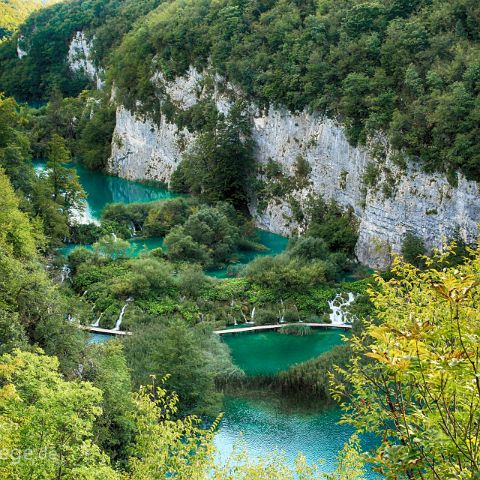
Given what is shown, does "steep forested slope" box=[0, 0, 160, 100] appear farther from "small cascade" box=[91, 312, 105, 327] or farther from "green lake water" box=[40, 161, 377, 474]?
"small cascade" box=[91, 312, 105, 327]

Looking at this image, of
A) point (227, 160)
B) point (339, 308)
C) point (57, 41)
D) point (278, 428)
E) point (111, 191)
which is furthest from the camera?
point (57, 41)

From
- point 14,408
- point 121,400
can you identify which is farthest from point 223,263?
point 14,408

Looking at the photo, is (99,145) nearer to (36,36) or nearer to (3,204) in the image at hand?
(36,36)

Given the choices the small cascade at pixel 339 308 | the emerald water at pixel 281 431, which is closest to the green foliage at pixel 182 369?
the emerald water at pixel 281 431

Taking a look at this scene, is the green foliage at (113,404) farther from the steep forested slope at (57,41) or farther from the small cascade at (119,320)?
the steep forested slope at (57,41)

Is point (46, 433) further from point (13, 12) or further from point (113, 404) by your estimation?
point (13, 12)

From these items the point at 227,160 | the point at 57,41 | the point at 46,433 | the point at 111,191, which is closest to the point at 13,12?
the point at 57,41

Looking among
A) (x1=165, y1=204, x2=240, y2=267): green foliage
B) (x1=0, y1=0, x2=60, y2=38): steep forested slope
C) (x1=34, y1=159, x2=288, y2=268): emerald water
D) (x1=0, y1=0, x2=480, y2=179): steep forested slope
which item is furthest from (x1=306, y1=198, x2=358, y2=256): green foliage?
(x1=0, y1=0, x2=60, y2=38): steep forested slope
